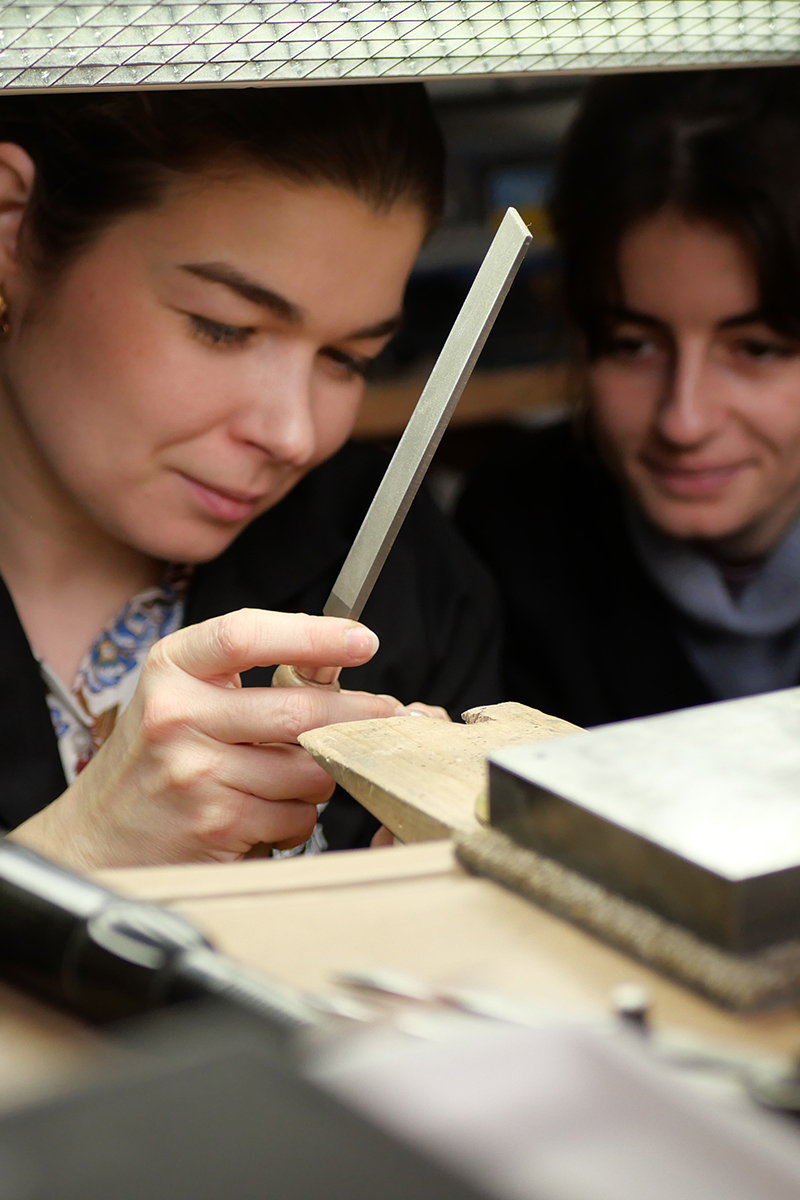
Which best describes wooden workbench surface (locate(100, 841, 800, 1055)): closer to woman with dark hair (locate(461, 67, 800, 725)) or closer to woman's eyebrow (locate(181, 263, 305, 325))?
woman's eyebrow (locate(181, 263, 305, 325))

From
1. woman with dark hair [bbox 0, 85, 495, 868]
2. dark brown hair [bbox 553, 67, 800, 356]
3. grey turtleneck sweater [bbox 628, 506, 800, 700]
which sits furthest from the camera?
grey turtleneck sweater [bbox 628, 506, 800, 700]

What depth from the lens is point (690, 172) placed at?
0.84 meters

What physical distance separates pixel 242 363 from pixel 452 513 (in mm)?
520

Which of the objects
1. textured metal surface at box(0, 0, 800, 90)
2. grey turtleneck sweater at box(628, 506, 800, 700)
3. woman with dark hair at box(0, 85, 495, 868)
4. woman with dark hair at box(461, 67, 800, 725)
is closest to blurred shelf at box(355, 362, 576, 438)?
woman with dark hair at box(461, 67, 800, 725)

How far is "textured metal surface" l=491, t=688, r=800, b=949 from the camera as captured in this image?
0.24 metres

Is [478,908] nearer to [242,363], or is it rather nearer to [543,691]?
[242,363]

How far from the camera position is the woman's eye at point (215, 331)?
600mm

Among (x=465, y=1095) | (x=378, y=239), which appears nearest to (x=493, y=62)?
(x=378, y=239)

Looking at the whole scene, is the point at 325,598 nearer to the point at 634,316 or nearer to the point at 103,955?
the point at 634,316

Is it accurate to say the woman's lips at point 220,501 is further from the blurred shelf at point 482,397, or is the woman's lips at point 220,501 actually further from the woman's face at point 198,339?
the blurred shelf at point 482,397

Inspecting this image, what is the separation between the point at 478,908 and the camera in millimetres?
284

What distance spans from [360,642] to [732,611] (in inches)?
23.2

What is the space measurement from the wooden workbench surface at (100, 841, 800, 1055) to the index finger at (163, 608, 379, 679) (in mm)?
142

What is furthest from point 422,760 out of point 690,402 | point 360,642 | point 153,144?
point 690,402
